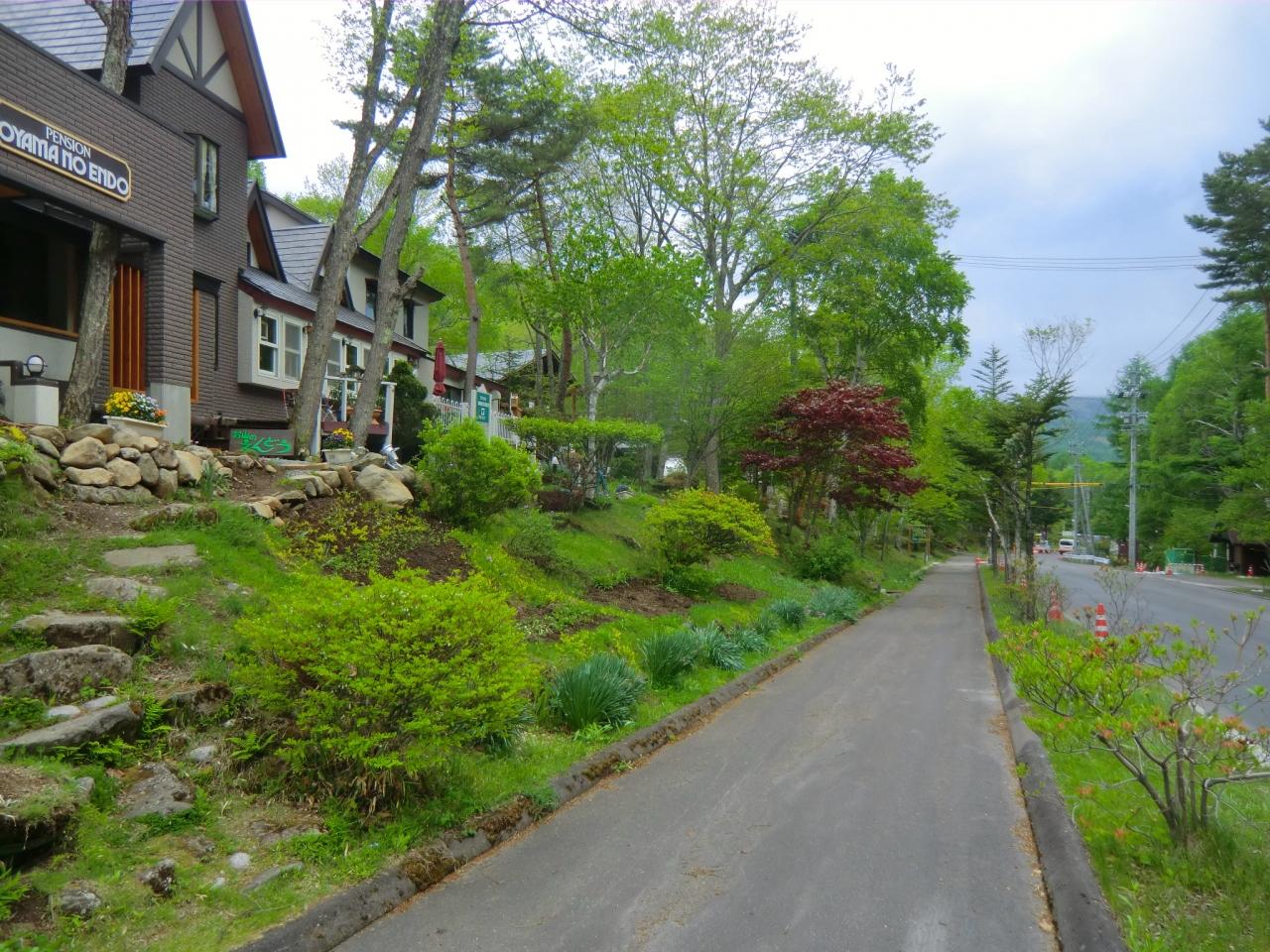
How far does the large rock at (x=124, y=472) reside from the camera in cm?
894

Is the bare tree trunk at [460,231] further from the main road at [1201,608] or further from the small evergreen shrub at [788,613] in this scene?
the main road at [1201,608]

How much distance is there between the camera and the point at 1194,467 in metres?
52.1

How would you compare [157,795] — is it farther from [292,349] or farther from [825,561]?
[825,561]

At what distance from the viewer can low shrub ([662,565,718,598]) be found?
14.6 metres

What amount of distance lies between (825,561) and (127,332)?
54.1 ft

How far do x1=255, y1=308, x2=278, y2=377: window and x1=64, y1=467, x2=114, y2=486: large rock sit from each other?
33.8 ft

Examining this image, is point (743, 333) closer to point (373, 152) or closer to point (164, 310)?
point (373, 152)

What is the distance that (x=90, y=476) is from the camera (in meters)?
8.70

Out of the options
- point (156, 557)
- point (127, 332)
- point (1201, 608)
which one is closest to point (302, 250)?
point (127, 332)

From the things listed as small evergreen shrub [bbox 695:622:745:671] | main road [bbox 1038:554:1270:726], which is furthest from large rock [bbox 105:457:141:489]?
main road [bbox 1038:554:1270:726]

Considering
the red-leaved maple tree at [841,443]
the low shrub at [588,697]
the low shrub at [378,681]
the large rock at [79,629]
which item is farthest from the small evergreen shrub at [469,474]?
the red-leaved maple tree at [841,443]

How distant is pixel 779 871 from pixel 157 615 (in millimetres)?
4512

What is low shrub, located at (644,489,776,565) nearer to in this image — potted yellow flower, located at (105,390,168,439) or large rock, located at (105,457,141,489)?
potted yellow flower, located at (105,390,168,439)

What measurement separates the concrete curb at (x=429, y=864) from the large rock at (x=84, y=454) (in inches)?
247
